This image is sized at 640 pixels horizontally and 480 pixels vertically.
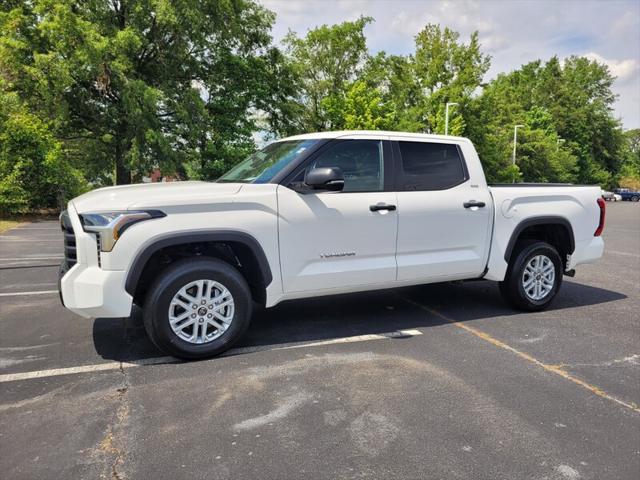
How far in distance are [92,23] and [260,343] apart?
22.7 metres

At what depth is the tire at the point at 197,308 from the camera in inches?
155

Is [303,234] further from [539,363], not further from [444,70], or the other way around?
[444,70]

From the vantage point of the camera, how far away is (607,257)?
10195mm

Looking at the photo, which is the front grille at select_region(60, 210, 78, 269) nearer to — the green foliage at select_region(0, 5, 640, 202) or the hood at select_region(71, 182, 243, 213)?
the hood at select_region(71, 182, 243, 213)

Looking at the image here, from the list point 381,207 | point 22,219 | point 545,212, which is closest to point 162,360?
point 381,207

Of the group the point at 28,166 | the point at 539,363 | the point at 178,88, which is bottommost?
the point at 539,363

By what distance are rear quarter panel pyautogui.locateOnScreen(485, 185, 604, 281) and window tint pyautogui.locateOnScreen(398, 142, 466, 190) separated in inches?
20.2

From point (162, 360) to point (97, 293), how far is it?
0.79m

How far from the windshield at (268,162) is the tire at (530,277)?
8.79 ft

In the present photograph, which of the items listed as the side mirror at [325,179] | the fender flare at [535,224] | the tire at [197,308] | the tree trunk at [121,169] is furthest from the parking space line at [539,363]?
the tree trunk at [121,169]

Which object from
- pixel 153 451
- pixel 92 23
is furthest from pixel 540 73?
pixel 153 451

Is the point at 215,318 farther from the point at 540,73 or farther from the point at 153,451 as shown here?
the point at 540,73

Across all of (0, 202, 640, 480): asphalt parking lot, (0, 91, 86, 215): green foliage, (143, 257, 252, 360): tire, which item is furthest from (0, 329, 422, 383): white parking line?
(0, 91, 86, 215): green foliage

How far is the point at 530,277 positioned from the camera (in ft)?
18.5
